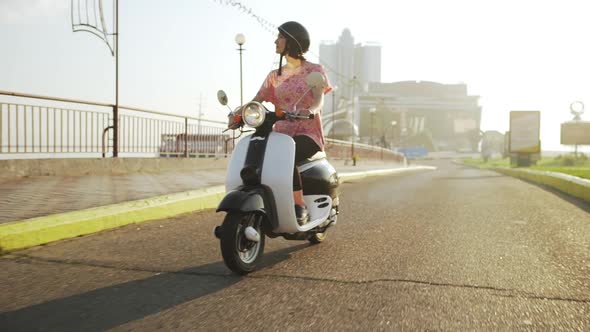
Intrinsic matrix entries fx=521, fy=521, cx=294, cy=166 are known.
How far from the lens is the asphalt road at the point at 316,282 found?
8.11ft

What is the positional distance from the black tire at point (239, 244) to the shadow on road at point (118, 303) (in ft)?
0.34

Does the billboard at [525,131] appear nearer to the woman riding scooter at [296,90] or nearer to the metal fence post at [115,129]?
the metal fence post at [115,129]

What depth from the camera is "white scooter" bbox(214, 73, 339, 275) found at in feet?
10.6

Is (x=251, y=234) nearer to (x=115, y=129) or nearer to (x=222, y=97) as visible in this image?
(x=222, y=97)

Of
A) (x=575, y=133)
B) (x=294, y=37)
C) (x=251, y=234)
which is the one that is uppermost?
(x=575, y=133)

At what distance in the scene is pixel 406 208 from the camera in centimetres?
745

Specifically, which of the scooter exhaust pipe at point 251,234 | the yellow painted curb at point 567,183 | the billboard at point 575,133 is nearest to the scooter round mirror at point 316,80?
the scooter exhaust pipe at point 251,234

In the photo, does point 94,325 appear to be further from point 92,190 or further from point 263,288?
point 92,190

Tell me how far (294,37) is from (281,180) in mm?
1294

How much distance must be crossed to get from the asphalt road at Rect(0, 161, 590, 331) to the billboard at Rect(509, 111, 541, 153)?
34453 millimetres

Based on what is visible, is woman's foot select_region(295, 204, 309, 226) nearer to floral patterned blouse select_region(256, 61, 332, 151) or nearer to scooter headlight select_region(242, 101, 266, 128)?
floral patterned blouse select_region(256, 61, 332, 151)

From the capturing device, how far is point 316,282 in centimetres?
318

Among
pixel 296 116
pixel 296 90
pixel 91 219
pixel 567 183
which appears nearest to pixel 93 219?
pixel 91 219

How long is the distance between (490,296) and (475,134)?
19404 centimetres
